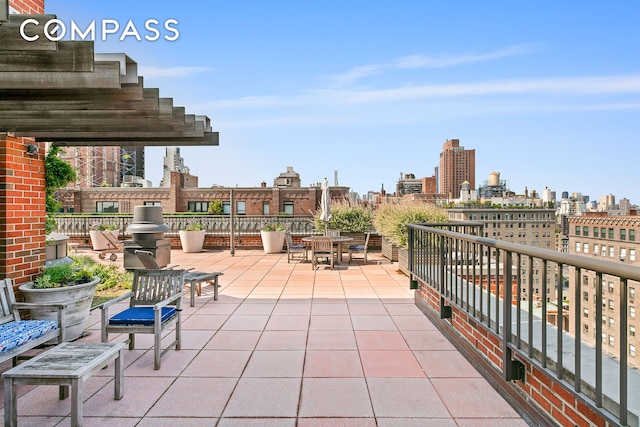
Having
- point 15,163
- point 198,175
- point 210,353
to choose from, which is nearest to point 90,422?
point 210,353

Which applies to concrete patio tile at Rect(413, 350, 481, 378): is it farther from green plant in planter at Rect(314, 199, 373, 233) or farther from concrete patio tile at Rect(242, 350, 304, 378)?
green plant in planter at Rect(314, 199, 373, 233)

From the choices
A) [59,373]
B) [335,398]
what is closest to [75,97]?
[59,373]

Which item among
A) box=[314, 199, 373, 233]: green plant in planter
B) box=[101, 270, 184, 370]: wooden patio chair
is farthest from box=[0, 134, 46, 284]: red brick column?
Answer: box=[314, 199, 373, 233]: green plant in planter

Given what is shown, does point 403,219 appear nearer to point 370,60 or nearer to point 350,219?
point 350,219

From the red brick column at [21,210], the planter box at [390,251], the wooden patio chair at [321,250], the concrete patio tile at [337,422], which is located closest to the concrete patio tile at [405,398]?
the concrete patio tile at [337,422]

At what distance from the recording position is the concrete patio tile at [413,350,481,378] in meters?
3.20

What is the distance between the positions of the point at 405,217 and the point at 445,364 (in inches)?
230

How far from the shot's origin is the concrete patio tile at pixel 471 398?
101 inches

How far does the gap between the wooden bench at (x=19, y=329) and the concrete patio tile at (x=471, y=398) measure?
9.96ft

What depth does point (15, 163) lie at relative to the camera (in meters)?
4.12

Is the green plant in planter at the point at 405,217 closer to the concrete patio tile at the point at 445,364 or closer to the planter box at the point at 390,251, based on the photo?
the planter box at the point at 390,251

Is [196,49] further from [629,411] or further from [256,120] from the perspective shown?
[256,120]

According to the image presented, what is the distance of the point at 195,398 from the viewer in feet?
9.12

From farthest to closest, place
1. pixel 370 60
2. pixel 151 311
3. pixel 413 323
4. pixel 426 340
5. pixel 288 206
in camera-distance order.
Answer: pixel 288 206 → pixel 370 60 → pixel 413 323 → pixel 426 340 → pixel 151 311
